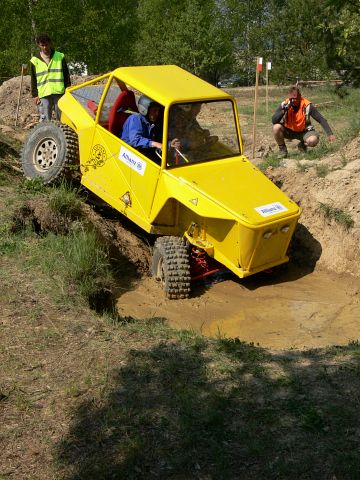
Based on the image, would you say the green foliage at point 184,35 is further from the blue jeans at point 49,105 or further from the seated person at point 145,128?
the seated person at point 145,128

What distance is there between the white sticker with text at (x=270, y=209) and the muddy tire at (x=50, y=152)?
265 centimetres

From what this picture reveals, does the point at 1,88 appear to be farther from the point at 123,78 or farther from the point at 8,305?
the point at 8,305

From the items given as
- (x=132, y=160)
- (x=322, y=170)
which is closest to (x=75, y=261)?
(x=132, y=160)

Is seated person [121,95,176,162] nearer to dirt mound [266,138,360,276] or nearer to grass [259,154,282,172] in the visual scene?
dirt mound [266,138,360,276]

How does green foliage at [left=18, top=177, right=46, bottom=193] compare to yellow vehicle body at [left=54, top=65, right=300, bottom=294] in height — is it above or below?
below

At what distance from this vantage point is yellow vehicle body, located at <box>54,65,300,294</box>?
6895mm

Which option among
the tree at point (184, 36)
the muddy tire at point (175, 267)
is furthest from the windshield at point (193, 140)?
the tree at point (184, 36)

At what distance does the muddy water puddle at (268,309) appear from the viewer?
6.48 meters

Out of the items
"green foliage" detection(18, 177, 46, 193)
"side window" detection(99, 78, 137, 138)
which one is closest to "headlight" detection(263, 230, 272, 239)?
"side window" detection(99, 78, 137, 138)

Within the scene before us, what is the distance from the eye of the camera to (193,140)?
7.48 meters

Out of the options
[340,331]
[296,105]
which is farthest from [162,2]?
[340,331]

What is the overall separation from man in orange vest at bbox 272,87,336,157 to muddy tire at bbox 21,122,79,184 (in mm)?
3675

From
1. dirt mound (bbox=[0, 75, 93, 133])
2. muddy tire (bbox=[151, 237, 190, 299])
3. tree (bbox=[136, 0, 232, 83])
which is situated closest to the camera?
muddy tire (bbox=[151, 237, 190, 299])

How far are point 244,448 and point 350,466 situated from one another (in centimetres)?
62
